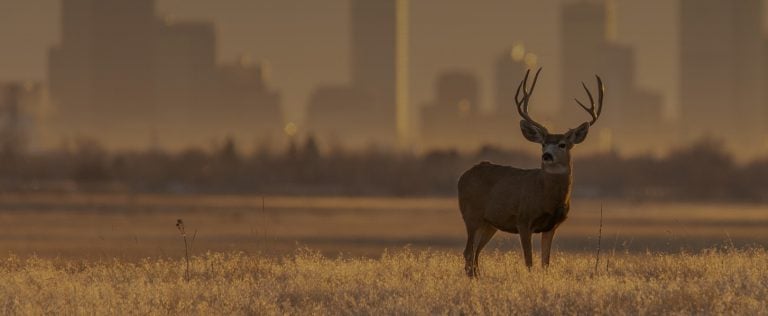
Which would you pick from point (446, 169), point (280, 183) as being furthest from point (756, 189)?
point (280, 183)

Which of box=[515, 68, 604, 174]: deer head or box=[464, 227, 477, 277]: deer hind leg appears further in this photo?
box=[464, 227, 477, 277]: deer hind leg

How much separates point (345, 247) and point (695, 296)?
26826 mm

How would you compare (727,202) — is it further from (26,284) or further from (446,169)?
(26,284)

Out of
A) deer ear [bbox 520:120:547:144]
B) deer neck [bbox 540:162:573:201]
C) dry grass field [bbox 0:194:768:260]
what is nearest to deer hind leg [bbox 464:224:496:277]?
deer neck [bbox 540:162:573:201]

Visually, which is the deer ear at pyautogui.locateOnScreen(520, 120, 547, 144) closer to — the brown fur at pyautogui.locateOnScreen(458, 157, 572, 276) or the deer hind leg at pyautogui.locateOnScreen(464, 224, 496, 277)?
the brown fur at pyautogui.locateOnScreen(458, 157, 572, 276)

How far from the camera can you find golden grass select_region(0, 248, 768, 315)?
2009 centimetres

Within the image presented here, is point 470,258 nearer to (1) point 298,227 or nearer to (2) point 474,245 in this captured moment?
(2) point 474,245

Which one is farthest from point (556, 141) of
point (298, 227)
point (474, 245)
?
point (298, 227)

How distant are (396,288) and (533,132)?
321cm

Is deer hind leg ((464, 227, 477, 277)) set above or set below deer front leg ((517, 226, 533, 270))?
below

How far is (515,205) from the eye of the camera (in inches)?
921

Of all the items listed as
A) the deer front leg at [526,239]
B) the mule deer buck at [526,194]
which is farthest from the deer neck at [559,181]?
the deer front leg at [526,239]

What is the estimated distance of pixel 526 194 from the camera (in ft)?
75.9

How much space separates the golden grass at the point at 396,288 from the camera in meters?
20.1
